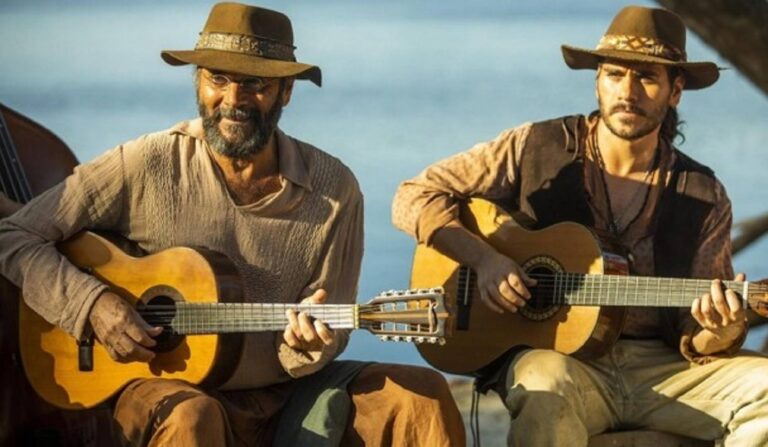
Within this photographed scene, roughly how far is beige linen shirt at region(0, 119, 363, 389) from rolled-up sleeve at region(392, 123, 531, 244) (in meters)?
0.55

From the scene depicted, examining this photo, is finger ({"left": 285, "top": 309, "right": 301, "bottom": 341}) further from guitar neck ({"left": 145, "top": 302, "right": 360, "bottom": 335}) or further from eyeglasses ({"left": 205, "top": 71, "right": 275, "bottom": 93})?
eyeglasses ({"left": 205, "top": 71, "right": 275, "bottom": 93})

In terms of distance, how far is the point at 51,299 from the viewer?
6887mm

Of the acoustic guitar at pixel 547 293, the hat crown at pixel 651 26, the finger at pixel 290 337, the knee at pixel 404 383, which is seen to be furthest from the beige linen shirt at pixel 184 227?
the hat crown at pixel 651 26

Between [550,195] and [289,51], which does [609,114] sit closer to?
[550,195]

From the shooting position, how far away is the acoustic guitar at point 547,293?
7.04 m

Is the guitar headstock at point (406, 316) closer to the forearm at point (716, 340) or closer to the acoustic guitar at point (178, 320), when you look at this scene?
the acoustic guitar at point (178, 320)

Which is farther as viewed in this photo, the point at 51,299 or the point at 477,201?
the point at 477,201

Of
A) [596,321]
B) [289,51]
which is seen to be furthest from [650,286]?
[289,51]

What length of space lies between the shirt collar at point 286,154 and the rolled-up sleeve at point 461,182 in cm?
59

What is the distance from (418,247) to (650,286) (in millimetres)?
944

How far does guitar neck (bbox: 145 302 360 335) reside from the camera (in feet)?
21.5

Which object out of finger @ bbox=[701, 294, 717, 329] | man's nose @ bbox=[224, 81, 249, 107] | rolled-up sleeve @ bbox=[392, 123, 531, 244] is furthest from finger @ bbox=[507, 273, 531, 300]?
man's nose @ bbox=[224, 81, 249, 107]

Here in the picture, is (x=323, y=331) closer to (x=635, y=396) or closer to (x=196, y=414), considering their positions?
(x=196, y=414)

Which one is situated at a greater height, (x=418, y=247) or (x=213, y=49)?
(x=213, y=49)
